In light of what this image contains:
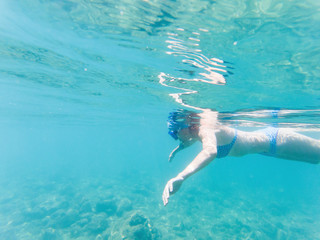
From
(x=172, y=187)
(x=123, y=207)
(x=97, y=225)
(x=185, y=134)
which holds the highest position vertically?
(x=185, y=134)

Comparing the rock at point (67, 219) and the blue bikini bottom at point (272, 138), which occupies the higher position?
the blue bikini bottom at point (272, 138)

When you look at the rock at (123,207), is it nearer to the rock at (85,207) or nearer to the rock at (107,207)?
the rock at (107,207)

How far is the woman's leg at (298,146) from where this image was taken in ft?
20.2

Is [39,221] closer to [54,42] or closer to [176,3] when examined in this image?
[54,42]

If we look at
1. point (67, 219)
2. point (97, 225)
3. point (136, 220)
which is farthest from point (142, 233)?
point (67, 219)

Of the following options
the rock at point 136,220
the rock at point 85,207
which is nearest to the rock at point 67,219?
the rock at point 85,207

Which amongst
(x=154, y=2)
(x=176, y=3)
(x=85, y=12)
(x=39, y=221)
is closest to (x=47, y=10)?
(x=85, y=12)

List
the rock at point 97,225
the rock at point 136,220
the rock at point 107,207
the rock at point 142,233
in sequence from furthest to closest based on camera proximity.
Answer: the rock at point 107,207 < the rock at point 97,225 < the rock at point 136,220 < the rock at point 142,233

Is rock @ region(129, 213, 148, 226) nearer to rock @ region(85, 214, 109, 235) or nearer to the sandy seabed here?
the sandy seabed

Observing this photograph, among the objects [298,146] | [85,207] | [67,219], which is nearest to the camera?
[298,146]

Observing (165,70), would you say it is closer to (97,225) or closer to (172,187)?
(172,187)

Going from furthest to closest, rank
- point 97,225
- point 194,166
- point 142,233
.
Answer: point 97,225, point 142,233, point 194,166

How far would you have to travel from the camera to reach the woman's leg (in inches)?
242

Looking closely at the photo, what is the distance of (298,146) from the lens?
624cm
